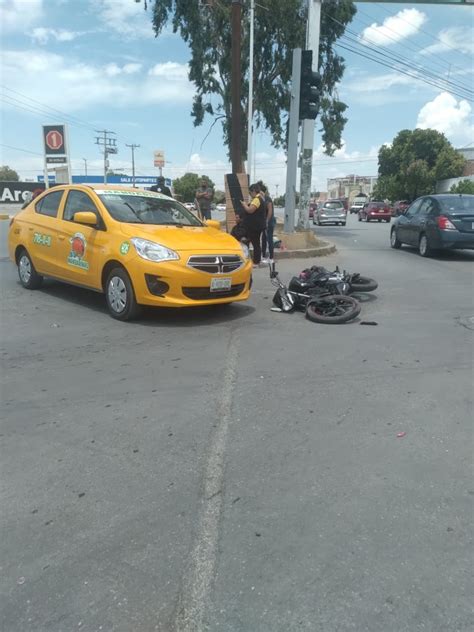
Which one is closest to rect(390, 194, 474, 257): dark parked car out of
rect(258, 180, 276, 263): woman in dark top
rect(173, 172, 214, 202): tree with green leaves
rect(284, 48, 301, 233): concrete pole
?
rect(284, 48, 301, 233): concrete pole

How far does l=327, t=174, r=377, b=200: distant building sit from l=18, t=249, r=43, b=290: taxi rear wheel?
110m

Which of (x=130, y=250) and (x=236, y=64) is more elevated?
(x=236, y=64)

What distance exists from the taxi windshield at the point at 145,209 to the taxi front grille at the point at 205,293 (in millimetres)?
1291

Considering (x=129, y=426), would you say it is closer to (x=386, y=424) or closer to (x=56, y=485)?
(x=56, y=485)

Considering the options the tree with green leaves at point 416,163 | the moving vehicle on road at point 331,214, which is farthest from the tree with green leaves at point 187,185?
the moving vehicle on road at point 331,214

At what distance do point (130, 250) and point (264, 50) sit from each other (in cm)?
1967

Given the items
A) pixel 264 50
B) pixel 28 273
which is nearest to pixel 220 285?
pixel 28 273

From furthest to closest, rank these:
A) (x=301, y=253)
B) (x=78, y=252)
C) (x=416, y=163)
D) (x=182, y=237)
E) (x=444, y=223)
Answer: (x=416, y=163) < (x=301, y=253) < (x=444, y=223) < (x=78, y=252) < (x=182, y=237)

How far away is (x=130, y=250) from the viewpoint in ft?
20.1

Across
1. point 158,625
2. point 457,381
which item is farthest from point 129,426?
point 457,381

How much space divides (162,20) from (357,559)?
23.9 m

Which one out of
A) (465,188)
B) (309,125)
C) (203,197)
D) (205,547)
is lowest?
(205,547)

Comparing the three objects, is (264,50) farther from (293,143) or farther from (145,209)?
(145,209)

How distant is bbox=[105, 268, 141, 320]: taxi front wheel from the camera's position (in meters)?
6.17
